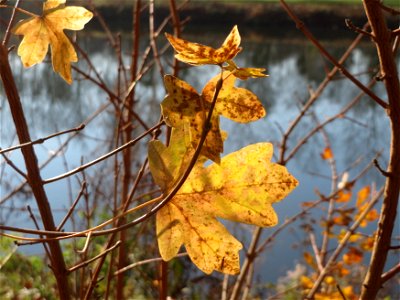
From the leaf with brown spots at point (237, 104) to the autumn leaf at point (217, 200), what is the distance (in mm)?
18

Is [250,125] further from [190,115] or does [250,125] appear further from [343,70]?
[190,115]

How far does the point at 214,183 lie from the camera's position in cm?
30

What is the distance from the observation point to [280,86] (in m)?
4.77

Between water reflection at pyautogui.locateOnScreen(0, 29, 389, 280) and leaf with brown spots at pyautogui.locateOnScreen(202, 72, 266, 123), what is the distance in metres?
1.95

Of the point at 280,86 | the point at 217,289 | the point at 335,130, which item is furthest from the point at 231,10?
the point at 217,289

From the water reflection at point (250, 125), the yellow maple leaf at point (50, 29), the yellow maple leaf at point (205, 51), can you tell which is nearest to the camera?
the yellow maple leaf at point (205, 51)

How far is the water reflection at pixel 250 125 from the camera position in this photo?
2949 millimetres

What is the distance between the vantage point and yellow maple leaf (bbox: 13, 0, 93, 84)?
0.38 m

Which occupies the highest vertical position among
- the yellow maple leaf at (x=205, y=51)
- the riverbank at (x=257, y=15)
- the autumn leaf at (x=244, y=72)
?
the yellow maple leaf at (x=205, y=51)

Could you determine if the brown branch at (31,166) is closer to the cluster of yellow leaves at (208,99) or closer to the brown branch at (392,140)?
the cluster of yellow leaves at (208,99)

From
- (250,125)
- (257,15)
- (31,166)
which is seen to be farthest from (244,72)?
(257,15)

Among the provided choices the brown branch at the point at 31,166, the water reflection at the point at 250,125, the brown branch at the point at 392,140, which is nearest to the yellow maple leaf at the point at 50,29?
the brown branch at the point at 31,166

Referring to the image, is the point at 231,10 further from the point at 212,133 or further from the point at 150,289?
the point at 212,133

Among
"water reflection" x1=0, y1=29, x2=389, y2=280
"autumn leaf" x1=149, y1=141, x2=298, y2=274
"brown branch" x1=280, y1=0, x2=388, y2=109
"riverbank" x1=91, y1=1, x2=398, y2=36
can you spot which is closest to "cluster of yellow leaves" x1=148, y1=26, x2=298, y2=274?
"autumn leaf" x1=149, y1=141, x2=298, y2=274
